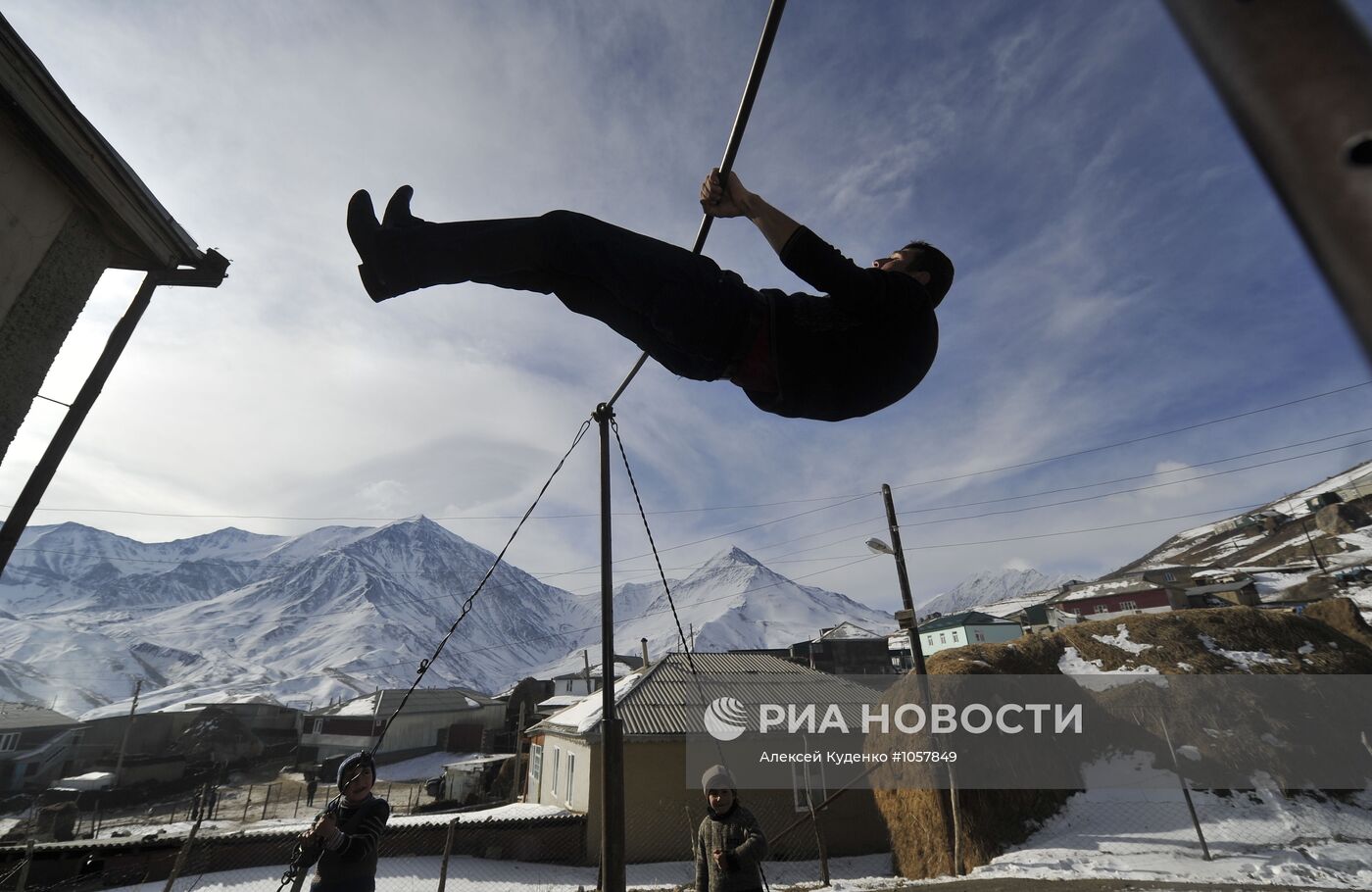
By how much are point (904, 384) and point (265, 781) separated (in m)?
46.8

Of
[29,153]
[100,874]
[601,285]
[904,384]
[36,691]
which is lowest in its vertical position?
[100,874]

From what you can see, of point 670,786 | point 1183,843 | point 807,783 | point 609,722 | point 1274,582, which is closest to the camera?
point 609,722

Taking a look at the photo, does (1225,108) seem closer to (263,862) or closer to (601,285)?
(601,285)

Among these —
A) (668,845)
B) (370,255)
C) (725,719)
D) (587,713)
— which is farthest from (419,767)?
(370,255)

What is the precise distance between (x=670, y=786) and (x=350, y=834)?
13790 mm

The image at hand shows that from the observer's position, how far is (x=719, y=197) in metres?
2.89

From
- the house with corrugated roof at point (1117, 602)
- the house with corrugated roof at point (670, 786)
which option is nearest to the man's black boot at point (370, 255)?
the house with corrugated roof at point (670, 786)

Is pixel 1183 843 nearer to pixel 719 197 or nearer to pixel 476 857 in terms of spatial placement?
pixel 719 197

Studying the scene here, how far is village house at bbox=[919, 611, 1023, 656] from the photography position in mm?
45500

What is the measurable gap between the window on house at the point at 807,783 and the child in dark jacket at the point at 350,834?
1426 centimetres

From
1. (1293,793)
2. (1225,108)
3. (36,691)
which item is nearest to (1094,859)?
(1293,793)

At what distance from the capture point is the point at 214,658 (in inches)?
7180

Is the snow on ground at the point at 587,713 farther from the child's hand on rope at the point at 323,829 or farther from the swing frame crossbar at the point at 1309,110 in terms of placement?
the swing frame crossbar at the point at 1309,110

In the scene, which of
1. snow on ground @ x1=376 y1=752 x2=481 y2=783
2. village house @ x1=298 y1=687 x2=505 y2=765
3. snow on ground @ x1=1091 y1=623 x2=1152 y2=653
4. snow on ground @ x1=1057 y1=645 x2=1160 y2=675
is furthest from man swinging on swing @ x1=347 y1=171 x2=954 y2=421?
village house @ x1=298 y1=687 x2=505 y2=765
